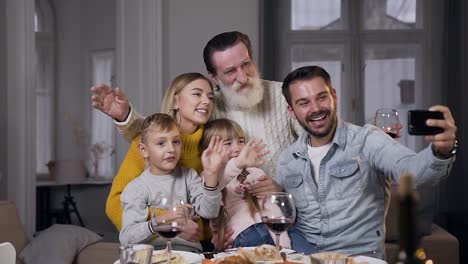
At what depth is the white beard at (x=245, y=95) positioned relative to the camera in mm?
2830

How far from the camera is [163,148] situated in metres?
2.45

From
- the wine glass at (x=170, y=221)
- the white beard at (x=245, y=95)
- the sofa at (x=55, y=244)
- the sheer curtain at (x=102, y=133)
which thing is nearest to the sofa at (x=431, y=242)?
the white beard at (x=245, y=95)

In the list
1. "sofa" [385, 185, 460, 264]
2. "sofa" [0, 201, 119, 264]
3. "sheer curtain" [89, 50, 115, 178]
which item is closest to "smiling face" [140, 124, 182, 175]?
"sofa" [0, 201, 119, 264]

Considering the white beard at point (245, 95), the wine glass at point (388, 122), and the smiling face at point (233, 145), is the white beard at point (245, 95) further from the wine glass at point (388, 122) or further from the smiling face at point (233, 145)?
the wine glass at point (388, 122)

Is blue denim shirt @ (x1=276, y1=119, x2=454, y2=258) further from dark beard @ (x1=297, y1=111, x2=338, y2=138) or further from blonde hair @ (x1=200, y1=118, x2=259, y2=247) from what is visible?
blonde hair @ (x1=200, y1=118, x2=259, y2=247)

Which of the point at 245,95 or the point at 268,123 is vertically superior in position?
the point at 245,95

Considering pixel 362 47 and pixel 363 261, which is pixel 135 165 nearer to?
pixel 363 261

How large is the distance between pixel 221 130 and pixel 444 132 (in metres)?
1.04

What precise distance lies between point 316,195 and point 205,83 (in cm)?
67

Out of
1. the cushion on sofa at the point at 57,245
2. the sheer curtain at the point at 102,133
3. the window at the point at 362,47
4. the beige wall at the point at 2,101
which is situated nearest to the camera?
the cushion on sofa at the point at 57,245

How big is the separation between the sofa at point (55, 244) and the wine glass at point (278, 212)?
1717mm

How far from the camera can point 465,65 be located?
6840mm

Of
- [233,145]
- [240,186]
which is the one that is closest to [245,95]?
[233,145]

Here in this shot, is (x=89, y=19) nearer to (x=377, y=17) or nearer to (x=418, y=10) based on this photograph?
(x=377, y=17)
